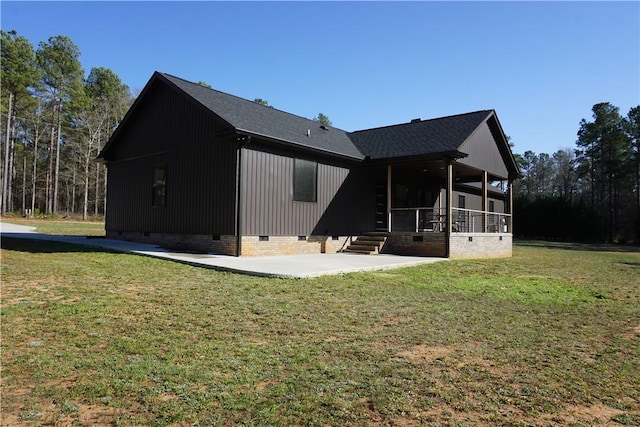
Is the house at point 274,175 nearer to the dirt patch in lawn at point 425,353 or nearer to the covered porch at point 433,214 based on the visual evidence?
the covered porch at point 433,214

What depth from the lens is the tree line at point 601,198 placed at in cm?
3681

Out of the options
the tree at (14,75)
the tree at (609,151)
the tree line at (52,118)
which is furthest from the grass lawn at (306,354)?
the tree at (609,151)

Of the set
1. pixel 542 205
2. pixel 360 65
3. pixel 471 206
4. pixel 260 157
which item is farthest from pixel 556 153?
pixel 260 157

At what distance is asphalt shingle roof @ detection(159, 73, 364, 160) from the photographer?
12344mm

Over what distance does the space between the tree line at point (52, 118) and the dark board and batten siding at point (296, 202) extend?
2992 cm

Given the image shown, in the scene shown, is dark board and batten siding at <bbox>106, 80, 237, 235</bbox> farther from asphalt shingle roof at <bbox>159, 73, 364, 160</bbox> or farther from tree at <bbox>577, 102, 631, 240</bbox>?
tree at <bbox>577, 102, 631, 240</bbox>

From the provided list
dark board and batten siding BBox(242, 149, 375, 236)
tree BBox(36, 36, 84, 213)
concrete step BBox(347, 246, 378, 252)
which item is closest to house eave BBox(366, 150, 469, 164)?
dark board and batten siding BBox(242, 149, 375, 236)

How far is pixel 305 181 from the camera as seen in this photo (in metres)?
13.7

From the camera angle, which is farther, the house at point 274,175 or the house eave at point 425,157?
the house eave at point 425,157

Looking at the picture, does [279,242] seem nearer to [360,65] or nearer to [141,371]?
[360,65]

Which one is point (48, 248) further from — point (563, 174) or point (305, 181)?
point (563, 174)

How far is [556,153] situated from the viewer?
6334 centimetres

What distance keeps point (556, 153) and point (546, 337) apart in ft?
227

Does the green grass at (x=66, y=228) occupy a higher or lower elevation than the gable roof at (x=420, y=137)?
lower
